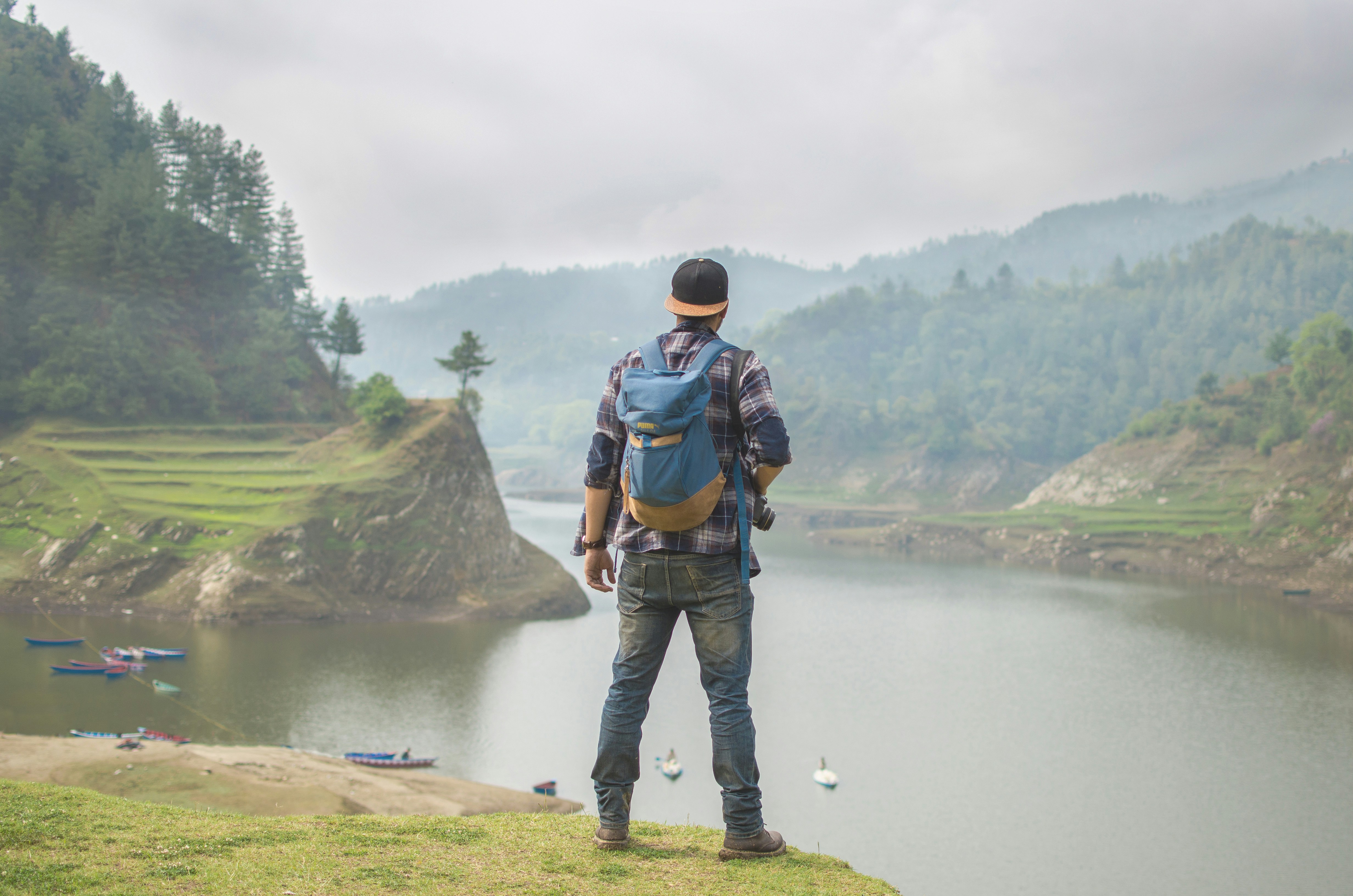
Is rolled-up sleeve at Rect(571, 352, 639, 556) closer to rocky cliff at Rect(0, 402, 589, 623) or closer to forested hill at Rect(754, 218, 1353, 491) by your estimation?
rocky cliff at Rect(0, 402, 589, 623)

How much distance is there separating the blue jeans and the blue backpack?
20 centimetres

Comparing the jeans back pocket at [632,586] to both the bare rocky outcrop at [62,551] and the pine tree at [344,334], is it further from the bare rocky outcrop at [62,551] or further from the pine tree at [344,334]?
the pine tree at [344,334]

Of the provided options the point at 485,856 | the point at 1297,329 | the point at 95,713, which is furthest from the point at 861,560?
the point at 1297,329

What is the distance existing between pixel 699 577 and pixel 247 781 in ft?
62.1

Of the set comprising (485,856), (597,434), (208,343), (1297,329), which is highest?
(1297,329)

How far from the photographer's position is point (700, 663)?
4.99 meters

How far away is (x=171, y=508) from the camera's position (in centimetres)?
4459

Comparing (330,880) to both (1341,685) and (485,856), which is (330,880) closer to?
(485,856)

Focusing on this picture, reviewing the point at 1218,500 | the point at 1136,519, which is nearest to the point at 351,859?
the point at 1136,519

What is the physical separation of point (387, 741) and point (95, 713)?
8.89 metres

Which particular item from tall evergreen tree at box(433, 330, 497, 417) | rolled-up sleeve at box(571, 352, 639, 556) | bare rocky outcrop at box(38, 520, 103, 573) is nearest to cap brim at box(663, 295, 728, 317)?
Result: rolled-up sleeve at box(571, 352, 639, 556)

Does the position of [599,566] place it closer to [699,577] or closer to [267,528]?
[699,577]

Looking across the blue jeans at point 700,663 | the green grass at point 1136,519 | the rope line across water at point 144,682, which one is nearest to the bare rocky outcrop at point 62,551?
the rope line across water at point 144,682

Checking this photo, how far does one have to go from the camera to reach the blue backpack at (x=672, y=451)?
4789 millimetres
